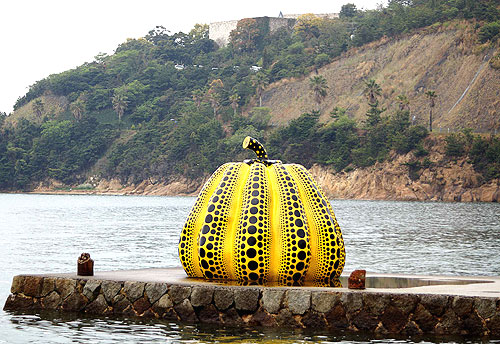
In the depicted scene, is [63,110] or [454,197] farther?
[63,110]

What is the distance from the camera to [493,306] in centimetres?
1508

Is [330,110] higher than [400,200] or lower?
higher

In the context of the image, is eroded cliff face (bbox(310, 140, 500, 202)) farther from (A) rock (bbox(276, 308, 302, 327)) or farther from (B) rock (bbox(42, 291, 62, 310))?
(A) rock (bbox(276, 308, 302, 327))

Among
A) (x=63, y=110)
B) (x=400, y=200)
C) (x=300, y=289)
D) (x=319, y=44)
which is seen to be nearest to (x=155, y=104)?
(x=63, y=110)

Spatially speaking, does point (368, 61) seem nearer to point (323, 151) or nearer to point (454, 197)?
point (323, 151)

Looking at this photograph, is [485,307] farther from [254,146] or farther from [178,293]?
[254,146]

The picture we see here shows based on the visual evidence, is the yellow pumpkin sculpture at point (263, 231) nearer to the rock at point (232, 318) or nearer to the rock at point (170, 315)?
the rock at point (232, 318)

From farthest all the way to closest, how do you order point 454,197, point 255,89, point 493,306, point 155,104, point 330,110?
point 155,104 → point 255,89 → point 330,110 → point 454,197 → point 493,306

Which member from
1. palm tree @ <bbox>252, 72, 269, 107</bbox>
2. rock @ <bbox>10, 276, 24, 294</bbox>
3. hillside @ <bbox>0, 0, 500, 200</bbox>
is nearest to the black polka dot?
rock @ <bbox>10, 276, 24, 294</bbox>

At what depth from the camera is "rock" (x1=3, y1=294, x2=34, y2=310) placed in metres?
18.2

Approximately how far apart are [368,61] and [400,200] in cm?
3336

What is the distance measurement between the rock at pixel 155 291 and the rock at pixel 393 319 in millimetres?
4096

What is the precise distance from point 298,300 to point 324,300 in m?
0.46

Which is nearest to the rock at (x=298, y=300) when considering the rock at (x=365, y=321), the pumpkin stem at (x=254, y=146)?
the rock at (x=365, y=321)
